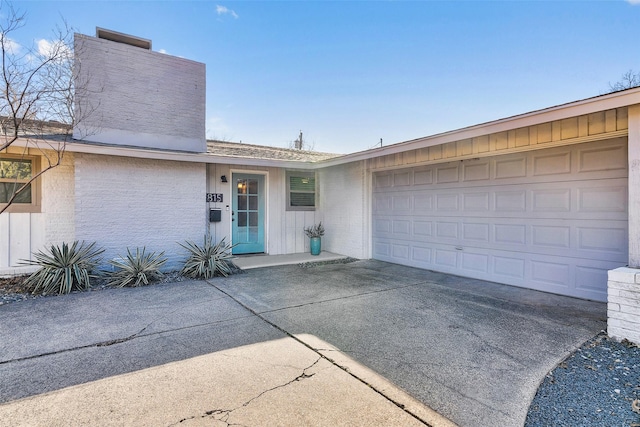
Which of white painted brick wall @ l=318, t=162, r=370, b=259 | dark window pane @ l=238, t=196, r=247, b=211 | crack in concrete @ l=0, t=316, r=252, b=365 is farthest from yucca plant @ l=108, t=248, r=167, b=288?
white painted brick wall @ l=318, t=162, r=370, b=259

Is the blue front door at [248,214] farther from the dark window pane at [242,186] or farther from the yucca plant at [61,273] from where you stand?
the yucca plant at [61,273]

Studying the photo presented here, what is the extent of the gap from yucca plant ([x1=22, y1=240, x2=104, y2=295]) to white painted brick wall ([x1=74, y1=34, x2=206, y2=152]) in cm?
252

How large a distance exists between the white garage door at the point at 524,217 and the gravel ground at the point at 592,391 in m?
2.00

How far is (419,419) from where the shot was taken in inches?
83.8

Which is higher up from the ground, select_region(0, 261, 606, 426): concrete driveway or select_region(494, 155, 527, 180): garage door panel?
select_region(494, 155, 527, 180): garage door panel

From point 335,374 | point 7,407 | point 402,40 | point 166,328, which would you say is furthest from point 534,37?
point 7,407

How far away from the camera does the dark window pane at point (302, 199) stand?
30.8 feet

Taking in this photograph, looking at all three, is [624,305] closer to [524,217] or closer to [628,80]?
[524,217]

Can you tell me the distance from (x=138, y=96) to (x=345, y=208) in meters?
5.86

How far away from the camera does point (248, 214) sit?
28.7 feet

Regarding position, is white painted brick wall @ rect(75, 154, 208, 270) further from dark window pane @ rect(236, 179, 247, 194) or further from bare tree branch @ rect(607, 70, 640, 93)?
bare tree branch @ rect(607, 70, 640, 93)

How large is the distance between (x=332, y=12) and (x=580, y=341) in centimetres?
980

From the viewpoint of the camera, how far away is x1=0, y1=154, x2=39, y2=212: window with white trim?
20.1 ft

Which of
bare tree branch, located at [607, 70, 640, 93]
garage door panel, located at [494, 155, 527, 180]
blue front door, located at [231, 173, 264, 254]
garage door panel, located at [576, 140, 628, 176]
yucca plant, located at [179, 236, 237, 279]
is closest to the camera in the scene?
garage door panel, located at [576, 140, 628, 176]
